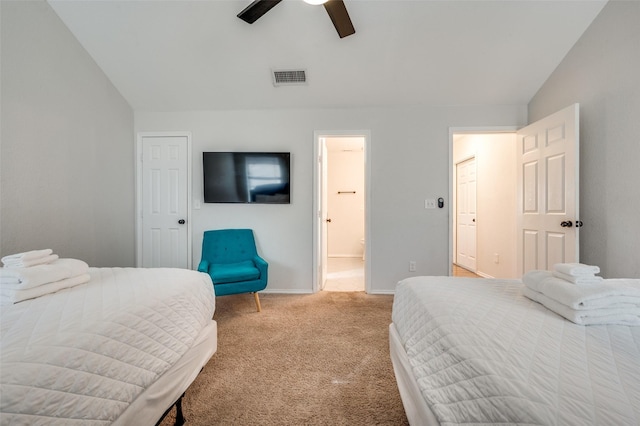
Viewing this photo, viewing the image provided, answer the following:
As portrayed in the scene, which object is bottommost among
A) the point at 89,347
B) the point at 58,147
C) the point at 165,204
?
the point at 89,347

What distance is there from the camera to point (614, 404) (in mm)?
513

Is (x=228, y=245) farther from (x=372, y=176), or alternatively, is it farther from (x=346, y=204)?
(x=346, y=204)

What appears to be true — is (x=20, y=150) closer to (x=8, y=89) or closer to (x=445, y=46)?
(x=8, y=89)

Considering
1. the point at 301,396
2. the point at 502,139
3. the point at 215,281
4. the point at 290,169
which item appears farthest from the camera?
the point at 502,139

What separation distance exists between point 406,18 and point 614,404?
109 inches

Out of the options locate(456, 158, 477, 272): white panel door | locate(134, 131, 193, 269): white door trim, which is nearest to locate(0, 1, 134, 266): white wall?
locate(134, 131, 193, 269): white door trim

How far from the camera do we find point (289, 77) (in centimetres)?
282

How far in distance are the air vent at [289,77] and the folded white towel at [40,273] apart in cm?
244

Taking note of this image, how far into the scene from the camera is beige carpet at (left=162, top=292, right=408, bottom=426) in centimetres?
129

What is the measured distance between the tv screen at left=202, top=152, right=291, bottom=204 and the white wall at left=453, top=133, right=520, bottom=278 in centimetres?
281

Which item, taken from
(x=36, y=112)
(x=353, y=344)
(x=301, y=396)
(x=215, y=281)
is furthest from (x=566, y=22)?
(x=36, y=112)

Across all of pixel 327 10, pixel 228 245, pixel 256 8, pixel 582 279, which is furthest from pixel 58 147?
pixel 582 279

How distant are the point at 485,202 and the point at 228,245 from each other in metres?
3.72

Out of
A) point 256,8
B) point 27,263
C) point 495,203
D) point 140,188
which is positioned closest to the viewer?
point 27,263
